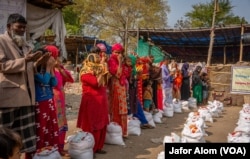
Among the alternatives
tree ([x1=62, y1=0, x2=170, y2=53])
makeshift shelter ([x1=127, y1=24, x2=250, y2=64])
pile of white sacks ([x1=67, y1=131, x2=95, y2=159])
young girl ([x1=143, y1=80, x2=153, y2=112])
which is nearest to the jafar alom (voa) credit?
pile of white sacks ([x1=67, y1=131, x2=95, y2=159])

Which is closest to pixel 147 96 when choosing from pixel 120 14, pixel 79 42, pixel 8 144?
pixel 8 144

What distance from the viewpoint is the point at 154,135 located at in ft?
20.2

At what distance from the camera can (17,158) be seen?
5.74 ft

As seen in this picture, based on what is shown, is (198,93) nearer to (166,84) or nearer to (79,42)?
(166,84)

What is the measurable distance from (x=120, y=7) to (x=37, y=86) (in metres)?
24.3

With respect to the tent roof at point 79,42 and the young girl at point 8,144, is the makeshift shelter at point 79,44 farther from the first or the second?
the young girl at point 8,144

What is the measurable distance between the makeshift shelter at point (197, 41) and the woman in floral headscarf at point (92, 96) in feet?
33.4

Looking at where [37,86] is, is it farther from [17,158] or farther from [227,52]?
[227,52]

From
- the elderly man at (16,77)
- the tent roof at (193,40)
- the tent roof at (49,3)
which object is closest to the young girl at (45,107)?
the elderly man at (16,77)

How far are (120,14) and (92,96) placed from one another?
23.3 m

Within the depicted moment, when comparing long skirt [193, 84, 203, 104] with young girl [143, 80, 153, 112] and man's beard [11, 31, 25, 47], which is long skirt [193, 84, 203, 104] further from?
man's beard [11, 31, 25, 47]

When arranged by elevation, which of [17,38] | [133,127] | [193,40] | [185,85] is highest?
[193,40]

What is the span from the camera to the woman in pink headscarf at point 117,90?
5.14 metres

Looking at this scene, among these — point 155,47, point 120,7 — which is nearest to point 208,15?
point 120,7
